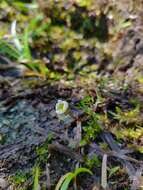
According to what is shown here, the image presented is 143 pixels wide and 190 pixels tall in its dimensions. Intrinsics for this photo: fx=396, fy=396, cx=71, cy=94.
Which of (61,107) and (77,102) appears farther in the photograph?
(77,102)

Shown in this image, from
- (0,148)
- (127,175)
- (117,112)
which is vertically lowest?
(127,175)

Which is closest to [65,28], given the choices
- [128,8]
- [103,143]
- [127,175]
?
[128,8]

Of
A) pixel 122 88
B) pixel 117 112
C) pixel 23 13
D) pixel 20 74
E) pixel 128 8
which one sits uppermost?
pixel 23 13

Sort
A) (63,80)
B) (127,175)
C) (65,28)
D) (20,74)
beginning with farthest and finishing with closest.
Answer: (65,28) → (20,74) → (63,80) → (127,175)

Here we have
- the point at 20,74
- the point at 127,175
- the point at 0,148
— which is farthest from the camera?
the point at 20,74

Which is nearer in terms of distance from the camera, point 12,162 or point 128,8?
point 12,162

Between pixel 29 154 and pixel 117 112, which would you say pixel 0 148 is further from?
pixel 117 112

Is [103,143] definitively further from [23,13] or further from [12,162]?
[23,13]

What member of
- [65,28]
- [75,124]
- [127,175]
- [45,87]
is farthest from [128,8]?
[127,175]

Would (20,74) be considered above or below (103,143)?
above
